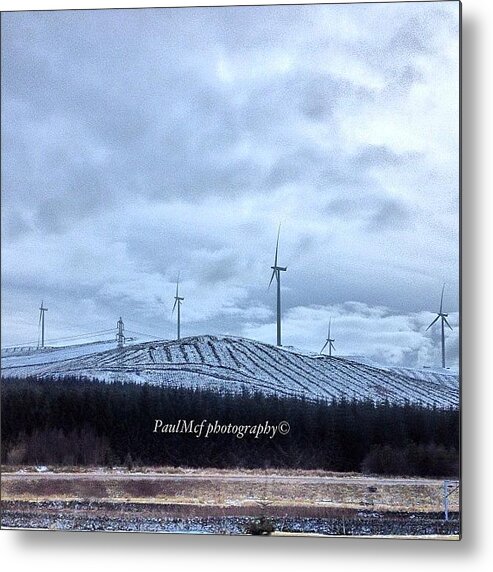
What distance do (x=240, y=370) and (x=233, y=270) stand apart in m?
0.47

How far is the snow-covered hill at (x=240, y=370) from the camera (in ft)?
16.4

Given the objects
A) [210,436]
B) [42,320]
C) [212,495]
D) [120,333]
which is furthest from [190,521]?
[42,320]

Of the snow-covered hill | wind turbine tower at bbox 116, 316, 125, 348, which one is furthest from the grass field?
wind turbine tower at bbox 116, 316, 125, 348

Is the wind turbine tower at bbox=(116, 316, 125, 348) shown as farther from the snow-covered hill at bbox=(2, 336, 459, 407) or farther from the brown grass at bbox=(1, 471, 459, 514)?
the brown grass at bbox=(1, 471, 459, 514)

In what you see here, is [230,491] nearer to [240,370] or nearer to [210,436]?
[210,436]

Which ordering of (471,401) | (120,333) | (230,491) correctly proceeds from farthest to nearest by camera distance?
(120,333) → (230,491) → (471,401)

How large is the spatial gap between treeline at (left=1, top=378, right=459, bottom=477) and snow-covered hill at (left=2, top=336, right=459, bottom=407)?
0.16 ft

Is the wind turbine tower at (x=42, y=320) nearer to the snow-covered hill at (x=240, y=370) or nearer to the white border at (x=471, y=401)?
the snow-covered hill at (x=240, y=370)

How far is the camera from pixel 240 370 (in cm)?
511

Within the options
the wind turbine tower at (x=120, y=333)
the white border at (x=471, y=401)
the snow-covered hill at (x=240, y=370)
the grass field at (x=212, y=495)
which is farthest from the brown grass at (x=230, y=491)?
the wind turbine tower at (x=120, y=333)

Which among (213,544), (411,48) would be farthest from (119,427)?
(411,48)

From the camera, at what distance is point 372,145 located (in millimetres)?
5004

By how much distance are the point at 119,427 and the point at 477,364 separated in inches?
65.9

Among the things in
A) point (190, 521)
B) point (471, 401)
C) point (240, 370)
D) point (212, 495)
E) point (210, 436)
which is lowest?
point (190, 521)
